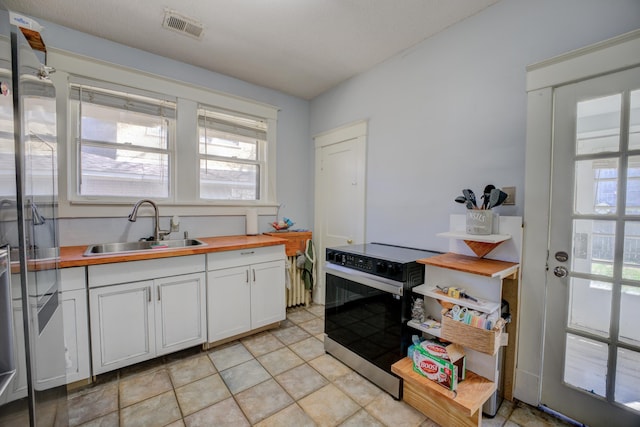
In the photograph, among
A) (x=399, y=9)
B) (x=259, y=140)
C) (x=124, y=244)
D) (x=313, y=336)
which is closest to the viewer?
(x=399, y=9)

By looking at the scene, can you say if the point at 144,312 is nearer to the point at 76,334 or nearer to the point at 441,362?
the point at 76,334

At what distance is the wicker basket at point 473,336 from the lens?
1395mm

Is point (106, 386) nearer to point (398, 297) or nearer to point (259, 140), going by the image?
point (398, 297)

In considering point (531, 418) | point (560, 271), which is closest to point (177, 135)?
point (560, 271)

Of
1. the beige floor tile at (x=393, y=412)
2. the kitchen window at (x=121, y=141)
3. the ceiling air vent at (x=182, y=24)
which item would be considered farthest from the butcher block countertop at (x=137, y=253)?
the ceiling air vent at (x=182, y=24)

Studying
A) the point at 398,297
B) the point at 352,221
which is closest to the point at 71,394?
the point at 398,297

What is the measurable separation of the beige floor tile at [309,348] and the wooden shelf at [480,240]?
146 cm

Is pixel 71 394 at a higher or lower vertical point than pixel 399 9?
lower

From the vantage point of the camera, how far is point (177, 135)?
2.63 metres

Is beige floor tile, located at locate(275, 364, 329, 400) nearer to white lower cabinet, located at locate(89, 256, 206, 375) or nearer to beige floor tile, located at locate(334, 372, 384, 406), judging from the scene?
beige floor tile, located at locate(334, 372, 384, 406)

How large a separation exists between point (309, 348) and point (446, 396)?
1.23 meters

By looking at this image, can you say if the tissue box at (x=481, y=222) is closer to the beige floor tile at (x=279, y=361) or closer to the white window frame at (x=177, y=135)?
the beige floor tile at (x=279, y=361)

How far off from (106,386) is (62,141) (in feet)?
6.26

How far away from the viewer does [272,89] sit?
128 inches
